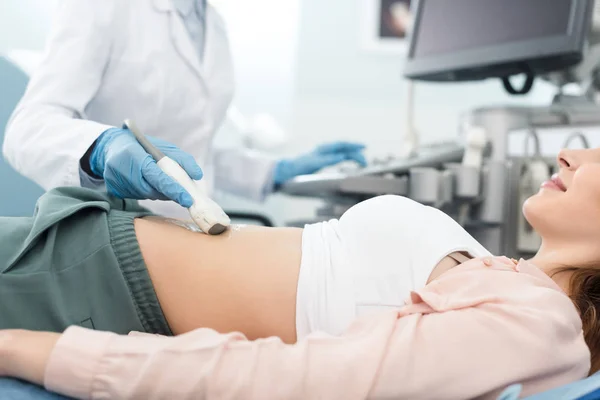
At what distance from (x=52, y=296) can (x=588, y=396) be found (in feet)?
2.10

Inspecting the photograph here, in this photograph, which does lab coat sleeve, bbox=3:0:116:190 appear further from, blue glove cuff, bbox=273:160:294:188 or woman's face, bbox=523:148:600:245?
woman's face, bbox=523:148:600:245

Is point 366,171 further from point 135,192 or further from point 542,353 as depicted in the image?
point 542,353

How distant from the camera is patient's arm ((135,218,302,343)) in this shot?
0.88 metres

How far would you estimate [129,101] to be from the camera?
142cm

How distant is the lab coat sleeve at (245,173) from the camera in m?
1.81

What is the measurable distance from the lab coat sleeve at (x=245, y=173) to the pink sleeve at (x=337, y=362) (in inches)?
43.7

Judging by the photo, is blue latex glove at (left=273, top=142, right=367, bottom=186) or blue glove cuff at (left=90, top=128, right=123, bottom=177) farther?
blue latex glove at (left=273, top=142, right=367, bottom=186)

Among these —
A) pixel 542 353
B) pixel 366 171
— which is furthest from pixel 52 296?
pixel 366 171

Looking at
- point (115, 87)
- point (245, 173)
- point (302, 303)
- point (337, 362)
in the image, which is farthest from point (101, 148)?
point (245, 173)

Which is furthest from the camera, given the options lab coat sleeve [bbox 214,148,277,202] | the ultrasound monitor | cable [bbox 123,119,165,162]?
lab coat sleeve [bbox 214,148,277,202]

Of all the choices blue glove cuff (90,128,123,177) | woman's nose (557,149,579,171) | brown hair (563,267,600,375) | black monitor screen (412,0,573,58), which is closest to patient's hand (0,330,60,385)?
blue glove cuff (90,128,123,177)

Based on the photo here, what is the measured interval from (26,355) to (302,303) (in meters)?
0.35

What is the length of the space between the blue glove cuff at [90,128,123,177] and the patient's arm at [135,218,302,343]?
0.79 ft

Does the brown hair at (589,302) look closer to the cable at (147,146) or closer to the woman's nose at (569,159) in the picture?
the woman's nose at (569,159)
